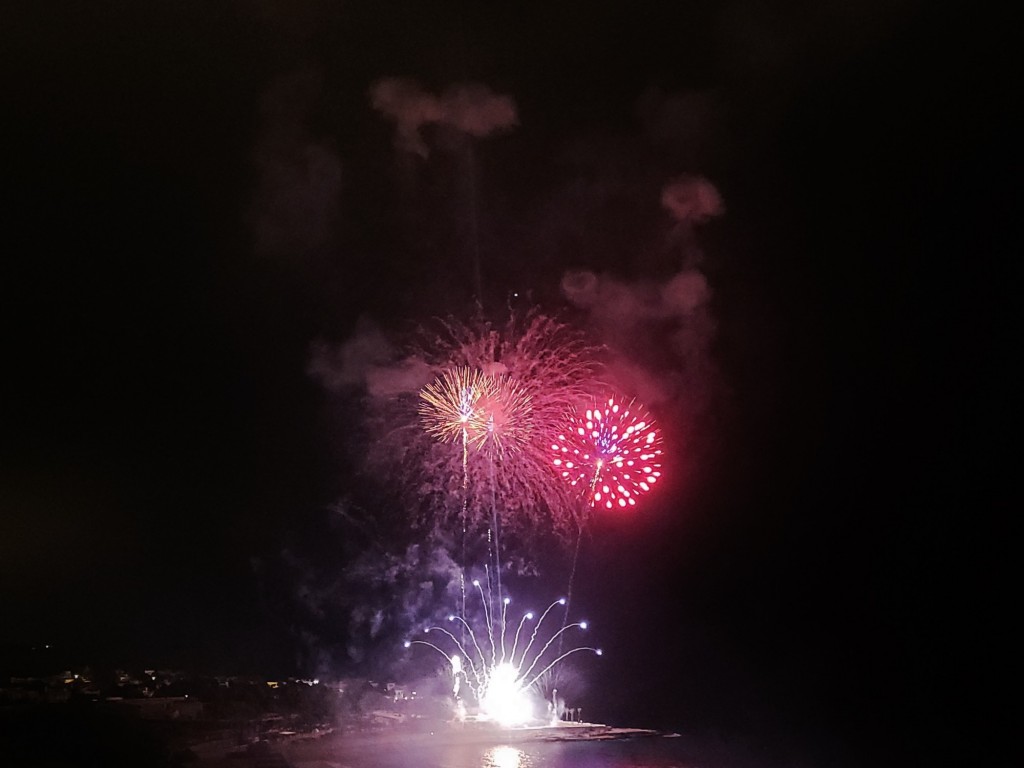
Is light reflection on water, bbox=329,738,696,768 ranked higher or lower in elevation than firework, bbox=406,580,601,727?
lower

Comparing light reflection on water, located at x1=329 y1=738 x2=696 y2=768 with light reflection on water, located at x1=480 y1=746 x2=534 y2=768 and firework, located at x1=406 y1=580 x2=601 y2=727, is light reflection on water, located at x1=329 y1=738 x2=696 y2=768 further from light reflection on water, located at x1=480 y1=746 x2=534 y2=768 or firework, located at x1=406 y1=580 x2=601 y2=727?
firework, located at x1=406 y1=580 x2=601 y2=727

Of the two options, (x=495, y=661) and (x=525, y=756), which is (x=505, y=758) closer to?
(x=525, y=756)

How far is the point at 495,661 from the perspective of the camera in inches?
1208

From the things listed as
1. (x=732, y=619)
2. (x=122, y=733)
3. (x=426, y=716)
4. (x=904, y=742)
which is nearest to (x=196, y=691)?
(x=426, y=716)

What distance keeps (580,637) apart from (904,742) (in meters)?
15.9

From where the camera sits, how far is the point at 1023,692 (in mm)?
37312

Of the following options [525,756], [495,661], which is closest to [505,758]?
[525,756]

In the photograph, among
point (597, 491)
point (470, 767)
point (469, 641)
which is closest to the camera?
point (597, 491)

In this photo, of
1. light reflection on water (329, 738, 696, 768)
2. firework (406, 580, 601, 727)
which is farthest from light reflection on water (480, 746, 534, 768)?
firework (406, 580, 601, 727)

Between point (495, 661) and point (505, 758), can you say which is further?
point (495, 661)

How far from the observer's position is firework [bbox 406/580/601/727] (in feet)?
95.6

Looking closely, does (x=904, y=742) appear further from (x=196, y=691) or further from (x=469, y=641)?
(x=196, y=691)

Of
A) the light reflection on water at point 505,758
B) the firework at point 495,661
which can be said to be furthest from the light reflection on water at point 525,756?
the firework at point 495,661

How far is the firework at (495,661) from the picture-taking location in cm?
2914
